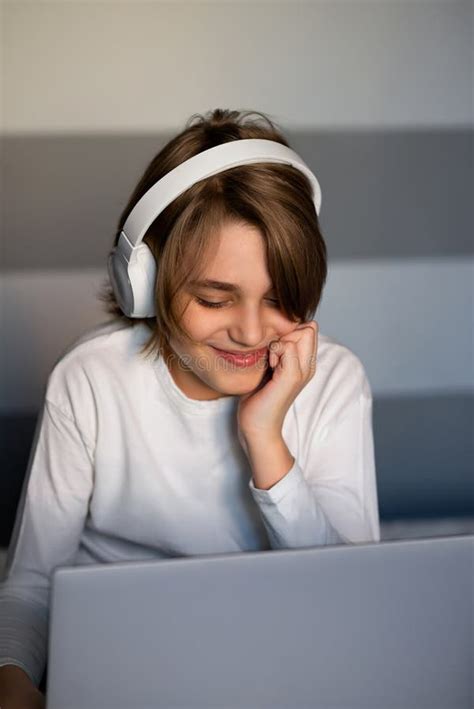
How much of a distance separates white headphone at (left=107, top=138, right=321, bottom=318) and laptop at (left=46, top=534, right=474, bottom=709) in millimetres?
557

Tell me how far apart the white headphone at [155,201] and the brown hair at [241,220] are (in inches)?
0.9

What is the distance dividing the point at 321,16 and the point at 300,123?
246 millimetres

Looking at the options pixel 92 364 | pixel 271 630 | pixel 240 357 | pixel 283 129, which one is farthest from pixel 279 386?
→ pixel 283 129

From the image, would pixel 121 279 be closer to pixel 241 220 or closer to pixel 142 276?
pixel 142 276

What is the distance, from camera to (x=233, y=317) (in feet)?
4.02

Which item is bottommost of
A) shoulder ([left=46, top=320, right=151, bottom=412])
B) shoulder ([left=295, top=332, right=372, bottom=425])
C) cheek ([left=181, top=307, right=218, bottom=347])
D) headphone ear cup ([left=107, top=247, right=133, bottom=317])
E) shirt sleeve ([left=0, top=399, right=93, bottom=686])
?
→ shirt sleeve ([left=0, top=399, right=93, bottom=686])

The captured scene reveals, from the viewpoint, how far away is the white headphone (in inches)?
44.2

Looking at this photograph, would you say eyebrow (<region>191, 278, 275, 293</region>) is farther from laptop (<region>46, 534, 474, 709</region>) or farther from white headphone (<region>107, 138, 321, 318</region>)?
laptop (<region>46, 534, 474, 709</region>)

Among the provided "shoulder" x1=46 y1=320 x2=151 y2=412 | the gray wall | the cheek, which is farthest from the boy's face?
the gray wall

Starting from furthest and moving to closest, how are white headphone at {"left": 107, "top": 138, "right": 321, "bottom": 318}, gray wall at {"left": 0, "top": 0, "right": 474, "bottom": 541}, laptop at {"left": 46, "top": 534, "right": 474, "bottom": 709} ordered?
gray wall at {"left": 0, "top": 0, "right": 474, "bottom": 541} < white headphone at {"left": 107, "top": 138, "right": 321, "bottom": 318} < laptop at {"left": 46, "top": 534, "right": 474, "bottom": 709}

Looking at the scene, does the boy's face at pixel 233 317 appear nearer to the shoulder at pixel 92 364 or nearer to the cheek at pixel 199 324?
the cheek at pixel 199 324

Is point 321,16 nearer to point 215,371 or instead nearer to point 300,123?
point 300,123

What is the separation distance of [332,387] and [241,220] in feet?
1.17

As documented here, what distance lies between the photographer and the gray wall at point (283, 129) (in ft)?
6.67
